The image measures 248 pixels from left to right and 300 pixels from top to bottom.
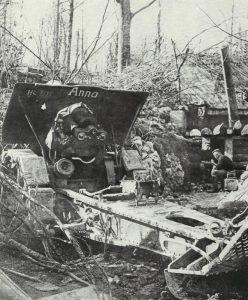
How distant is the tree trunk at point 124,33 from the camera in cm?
1577

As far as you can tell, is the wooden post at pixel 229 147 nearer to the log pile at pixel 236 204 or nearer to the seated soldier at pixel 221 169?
the seated soldier at pixel 221 169

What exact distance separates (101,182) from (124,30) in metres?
9.48

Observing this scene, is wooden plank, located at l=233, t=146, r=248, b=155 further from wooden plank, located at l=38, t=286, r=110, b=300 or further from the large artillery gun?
wooden plank, located at l=38, t=286, r=110, b=300

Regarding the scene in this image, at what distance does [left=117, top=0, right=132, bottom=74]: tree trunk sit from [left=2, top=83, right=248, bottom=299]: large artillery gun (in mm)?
8200

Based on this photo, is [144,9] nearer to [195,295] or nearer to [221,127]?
[221,127]

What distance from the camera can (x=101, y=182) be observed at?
7.76 metres

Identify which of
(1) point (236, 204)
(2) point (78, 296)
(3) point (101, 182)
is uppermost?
(3) point (101, 182)

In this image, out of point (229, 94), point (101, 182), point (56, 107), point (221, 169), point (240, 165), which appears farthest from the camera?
point (229, 94)

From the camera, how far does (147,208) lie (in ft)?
18.3

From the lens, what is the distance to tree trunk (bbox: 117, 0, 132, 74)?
51.7ft

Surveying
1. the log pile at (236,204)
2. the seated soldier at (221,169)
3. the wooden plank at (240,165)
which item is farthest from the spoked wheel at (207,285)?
the wooden plank at (240,165)

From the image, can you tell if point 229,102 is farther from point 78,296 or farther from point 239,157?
point 78,296

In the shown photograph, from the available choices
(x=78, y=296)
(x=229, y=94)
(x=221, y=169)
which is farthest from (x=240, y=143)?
(x=78, y=296)

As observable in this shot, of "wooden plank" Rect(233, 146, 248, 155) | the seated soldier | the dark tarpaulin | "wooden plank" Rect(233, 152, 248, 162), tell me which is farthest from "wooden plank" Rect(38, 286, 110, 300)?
"wooden plank" Rect(233, 146, 248, 155)
